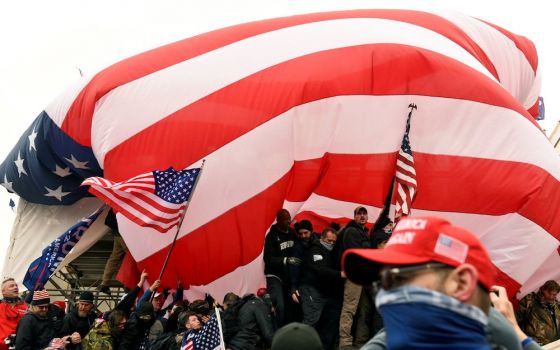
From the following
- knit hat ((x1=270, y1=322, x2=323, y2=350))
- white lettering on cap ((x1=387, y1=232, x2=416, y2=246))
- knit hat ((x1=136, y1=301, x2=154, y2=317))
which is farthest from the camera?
knit hat ((x1=136, y1=301, x2=154, y2=317))

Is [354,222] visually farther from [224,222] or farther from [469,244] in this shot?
[469,244]

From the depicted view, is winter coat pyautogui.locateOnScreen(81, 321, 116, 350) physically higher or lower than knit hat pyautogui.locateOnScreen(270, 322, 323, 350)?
lower

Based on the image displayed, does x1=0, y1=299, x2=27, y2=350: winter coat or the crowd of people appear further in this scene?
x1=0, y1=299, x2=27, y2=350: winter coat

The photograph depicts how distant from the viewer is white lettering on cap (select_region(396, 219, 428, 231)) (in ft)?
5.57

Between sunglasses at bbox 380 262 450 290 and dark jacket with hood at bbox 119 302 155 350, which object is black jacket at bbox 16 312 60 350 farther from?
sunglasses at bbox 380 262 450 290

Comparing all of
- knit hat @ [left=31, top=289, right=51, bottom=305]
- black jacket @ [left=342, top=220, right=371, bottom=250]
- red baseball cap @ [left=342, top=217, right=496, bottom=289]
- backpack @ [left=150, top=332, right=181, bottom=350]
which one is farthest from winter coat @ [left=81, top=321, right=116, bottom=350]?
red baseball cap @ [left=342, top=217, right=496, bottom=289]

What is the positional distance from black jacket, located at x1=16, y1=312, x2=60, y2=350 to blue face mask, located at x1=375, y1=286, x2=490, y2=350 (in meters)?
6.76

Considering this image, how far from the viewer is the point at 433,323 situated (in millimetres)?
1536

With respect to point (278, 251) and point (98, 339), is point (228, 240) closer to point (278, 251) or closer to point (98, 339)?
point (278, 251)

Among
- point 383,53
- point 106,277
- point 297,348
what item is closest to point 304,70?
point 383,53

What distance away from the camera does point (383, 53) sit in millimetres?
8859

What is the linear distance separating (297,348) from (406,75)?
6.95 meters

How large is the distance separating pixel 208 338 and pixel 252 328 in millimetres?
649

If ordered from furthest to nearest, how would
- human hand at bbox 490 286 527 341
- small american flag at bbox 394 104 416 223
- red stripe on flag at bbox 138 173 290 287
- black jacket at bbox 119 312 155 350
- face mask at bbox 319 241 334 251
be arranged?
1. red stripe on flag at bbox 138 173 290 287
2. small american flag at bbox 394 104 416 223
3. face mask at bbox 319 241 334 251
4. black jacket at bbox 119 312 155 350
5. human hand at bbox 490 286 527 341
